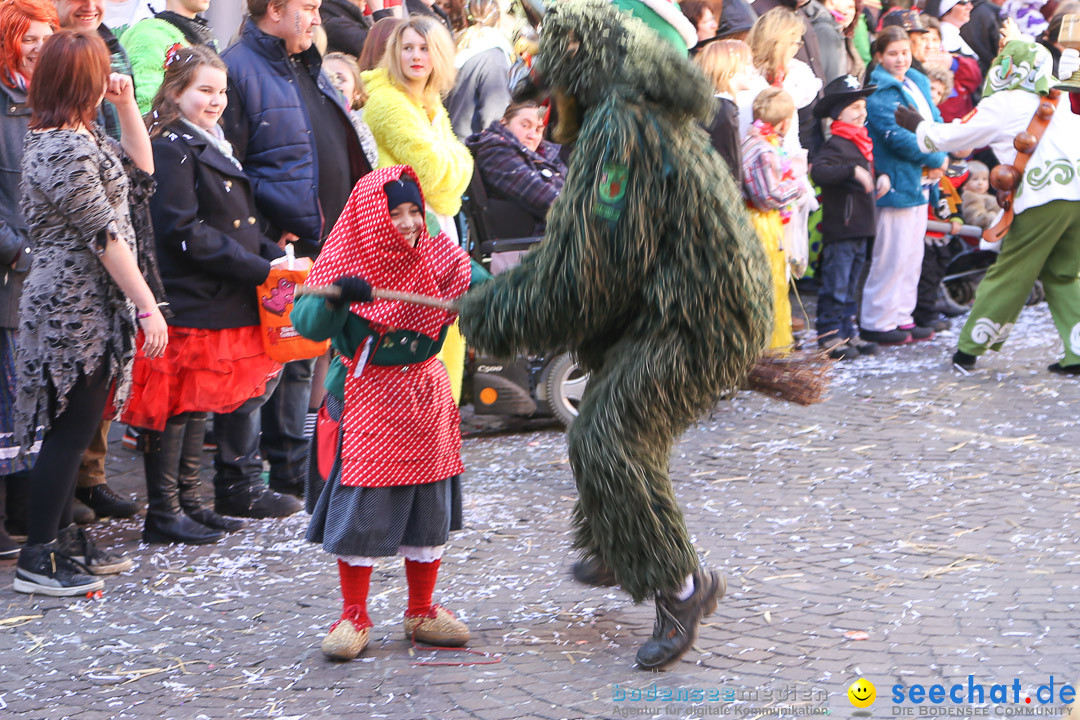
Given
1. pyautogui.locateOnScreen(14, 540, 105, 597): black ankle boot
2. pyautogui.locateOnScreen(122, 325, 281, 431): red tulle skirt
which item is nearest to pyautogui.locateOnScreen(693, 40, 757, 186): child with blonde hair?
Result: pyautogui.locateOnScreen(122, 325, 281, 431): red tulle skirt

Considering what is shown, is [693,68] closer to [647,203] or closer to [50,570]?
[647,203]

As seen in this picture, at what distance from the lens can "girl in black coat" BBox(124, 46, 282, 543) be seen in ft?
18.0

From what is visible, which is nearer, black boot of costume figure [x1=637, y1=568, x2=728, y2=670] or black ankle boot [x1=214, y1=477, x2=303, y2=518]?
black boot of costume figure [x1=637, y1=568, x2=728, y2=670]

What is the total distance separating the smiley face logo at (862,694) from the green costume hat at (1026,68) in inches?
212

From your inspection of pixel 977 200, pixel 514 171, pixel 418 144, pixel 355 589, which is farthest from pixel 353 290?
pixel 977 200

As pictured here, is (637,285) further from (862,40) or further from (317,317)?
(862,40)

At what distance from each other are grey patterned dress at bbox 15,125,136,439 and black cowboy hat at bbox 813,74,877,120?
5571mm

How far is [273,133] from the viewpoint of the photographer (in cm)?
595

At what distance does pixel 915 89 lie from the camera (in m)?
9.72

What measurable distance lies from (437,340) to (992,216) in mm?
7441

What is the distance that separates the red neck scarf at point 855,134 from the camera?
910 centimetres

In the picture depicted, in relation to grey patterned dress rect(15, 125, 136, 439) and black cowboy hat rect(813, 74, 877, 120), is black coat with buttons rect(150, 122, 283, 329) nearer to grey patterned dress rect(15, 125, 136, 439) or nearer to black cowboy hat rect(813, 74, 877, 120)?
grey patterned dress rect(15, 125, 136, 439)

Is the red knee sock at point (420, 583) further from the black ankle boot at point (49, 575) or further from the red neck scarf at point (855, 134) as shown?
the red neck scarf at point (855, 134)

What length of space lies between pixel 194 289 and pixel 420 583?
75.6 inches
